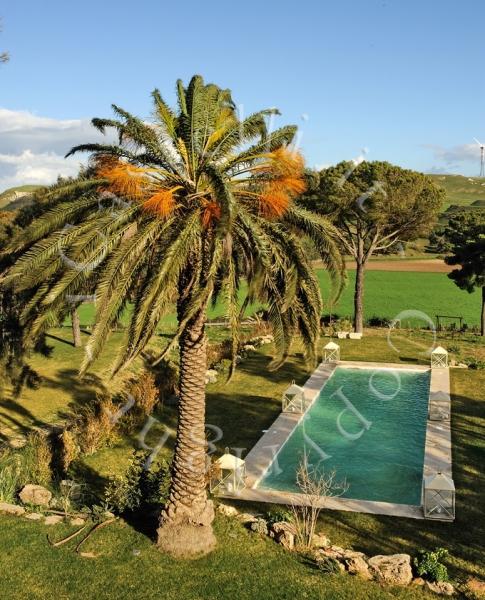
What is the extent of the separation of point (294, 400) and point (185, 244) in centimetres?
1231

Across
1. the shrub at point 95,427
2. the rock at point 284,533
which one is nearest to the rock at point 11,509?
the shrub at point 95,427

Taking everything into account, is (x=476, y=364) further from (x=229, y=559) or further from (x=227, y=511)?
(x=229, y=559)

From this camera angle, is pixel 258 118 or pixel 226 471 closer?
pixel 258 118

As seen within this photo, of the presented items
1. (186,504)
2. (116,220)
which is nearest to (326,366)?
(186,504)

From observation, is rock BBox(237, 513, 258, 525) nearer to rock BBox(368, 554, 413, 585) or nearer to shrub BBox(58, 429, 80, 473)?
rock BBox(368, 554, 413, 585)

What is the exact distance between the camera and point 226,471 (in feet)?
55.3

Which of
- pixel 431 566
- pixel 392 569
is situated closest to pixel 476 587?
pixel 431 566

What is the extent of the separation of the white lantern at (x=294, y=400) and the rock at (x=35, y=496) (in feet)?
31.3

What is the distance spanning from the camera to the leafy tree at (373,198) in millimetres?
32781

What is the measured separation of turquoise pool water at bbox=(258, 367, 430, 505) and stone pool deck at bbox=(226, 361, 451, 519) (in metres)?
0.28

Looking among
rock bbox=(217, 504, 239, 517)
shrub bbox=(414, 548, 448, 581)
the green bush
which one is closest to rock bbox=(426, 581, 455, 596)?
shrub bbox=(414, 548, 448, 581)

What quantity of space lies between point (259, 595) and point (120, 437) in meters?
9.85

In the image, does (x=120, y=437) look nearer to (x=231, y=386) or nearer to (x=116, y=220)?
(x=231, y=386)

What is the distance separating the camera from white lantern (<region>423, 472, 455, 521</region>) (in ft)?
45.6
